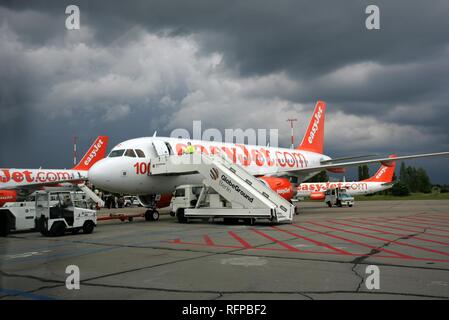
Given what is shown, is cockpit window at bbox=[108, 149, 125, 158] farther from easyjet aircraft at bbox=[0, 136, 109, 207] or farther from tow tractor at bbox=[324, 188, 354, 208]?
tow tractor at bbox=[324, 188, 354, 208]

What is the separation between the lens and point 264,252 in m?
9.98

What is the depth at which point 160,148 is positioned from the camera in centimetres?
2128

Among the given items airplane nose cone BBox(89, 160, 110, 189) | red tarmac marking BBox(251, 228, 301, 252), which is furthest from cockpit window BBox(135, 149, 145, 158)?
red tarmac marking BBox(251, 228, 301, 252)

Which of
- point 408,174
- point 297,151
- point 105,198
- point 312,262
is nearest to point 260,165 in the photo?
point 297,151

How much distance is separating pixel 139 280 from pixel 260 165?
2137cm

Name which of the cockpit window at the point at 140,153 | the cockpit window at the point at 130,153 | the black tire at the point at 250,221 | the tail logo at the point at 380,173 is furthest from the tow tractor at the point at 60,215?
the tail logo at the point at 380,173

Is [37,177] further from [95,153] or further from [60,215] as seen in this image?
[60,215]

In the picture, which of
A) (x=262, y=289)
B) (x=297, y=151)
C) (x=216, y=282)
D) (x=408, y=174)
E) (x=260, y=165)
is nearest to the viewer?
(x=262, y=289)

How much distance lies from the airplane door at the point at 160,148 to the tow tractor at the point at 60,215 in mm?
6189

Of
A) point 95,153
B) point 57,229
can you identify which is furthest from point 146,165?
point 95,153

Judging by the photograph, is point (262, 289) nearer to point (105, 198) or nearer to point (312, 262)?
point (312, 262)

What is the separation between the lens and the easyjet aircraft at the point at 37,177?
31589 millimetres

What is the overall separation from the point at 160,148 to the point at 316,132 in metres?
20.5

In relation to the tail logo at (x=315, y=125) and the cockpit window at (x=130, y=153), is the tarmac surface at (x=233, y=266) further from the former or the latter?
the tail logo at (x=315, y=125)
